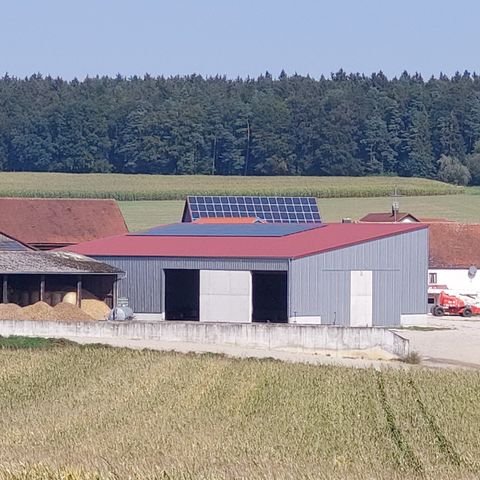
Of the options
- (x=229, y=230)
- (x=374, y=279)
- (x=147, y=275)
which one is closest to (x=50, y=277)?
(x=147, y=275)

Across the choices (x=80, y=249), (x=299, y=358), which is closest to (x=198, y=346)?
(x=299, y=358)

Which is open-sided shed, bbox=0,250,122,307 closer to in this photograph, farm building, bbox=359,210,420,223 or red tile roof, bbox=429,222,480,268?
red tile roof, bbox=429,222,480,268

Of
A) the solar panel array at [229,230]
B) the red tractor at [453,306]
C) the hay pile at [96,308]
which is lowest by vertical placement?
the red tractor at [453,306]

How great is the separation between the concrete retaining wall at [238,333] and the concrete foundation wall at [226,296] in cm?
738

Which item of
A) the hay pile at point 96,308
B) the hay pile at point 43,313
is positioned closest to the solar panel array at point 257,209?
the hay pile at point 96,308

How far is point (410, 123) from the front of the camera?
5571 inches

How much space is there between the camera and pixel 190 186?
115m

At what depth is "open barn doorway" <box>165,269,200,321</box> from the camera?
5141 cm

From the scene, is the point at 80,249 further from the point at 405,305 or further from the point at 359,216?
the point at 359,216

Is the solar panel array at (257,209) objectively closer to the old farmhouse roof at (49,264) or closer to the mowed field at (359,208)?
the old farmhouse roof at (49,264)

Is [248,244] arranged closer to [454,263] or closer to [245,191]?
[454,263]

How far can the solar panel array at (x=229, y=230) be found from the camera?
53844 mm

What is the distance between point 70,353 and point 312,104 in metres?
115

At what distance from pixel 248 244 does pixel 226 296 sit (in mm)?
2889
